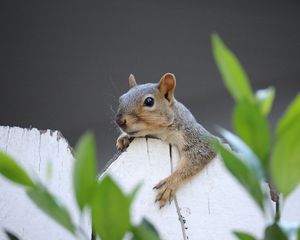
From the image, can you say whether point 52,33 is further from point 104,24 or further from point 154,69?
point 154,69

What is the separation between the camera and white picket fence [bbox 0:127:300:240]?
2.90ft

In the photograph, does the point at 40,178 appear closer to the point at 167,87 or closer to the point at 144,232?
the point at 144,232

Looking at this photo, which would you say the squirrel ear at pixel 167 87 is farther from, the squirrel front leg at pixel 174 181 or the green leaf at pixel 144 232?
the green leaf at pixel 144 232

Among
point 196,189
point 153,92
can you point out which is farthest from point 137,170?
point 153,92

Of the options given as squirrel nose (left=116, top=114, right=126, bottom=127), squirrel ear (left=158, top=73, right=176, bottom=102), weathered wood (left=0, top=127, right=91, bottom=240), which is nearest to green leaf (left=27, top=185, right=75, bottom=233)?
weathered wood (left=0, top=127, right=91, bottom=240)

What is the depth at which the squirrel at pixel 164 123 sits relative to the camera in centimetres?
123

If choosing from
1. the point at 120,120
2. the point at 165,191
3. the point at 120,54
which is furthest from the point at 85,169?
the point at 120,54

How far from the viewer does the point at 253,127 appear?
0.35 metres

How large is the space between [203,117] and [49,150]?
200cm

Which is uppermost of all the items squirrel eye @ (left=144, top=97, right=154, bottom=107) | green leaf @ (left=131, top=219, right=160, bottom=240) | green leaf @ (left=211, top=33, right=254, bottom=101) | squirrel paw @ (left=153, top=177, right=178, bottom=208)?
squirrel eye @ (left=144, top=97, right=154, bottom=107)

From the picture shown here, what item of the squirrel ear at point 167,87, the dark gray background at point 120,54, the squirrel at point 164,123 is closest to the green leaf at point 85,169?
the squirrel at point 164,123

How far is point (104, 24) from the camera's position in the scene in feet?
8.66

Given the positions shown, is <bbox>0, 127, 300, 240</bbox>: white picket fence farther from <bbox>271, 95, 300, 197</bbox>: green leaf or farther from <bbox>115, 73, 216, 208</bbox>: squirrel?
<bbox>271, 95, 300, 197</bbox>: green leaf

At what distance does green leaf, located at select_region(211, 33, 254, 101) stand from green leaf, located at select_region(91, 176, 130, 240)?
89 mm
